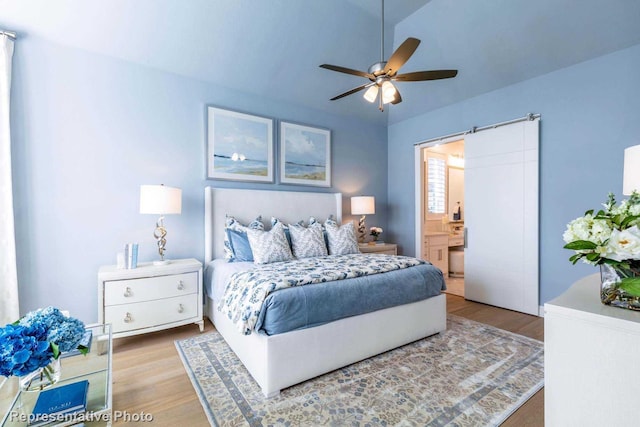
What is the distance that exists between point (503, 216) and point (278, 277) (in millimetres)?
3044

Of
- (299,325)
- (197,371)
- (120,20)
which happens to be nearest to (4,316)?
(197,371)

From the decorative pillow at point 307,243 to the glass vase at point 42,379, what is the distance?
214 cm

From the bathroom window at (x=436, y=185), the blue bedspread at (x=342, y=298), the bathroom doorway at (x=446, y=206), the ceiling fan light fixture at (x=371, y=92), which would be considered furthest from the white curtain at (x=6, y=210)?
the bathroom window at (x=436, y=185)

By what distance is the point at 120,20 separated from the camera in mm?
2629

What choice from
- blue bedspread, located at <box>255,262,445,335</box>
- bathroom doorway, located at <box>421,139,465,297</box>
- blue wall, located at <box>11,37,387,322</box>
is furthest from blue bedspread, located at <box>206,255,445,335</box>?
bathroom doorway, located at <box>421,139,465,297</box>

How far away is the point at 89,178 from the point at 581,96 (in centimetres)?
509

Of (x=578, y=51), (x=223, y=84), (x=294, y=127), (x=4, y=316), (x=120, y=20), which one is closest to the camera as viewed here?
(x=4, y=316)

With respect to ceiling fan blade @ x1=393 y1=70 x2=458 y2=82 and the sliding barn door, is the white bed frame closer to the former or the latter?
the sliding barn door

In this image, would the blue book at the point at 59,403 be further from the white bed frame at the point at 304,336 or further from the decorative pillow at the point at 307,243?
the decorative pillow at the point at 307,243

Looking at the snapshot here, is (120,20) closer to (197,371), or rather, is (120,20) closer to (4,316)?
(4,316)

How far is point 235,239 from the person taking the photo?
312 centimetres

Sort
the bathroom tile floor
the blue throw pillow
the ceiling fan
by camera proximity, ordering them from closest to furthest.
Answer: the ceiling fan → the blue throw pillow → the bathroom tile floor

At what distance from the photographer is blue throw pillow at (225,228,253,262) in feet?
10.0

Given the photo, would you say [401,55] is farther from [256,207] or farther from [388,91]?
[256,207]
